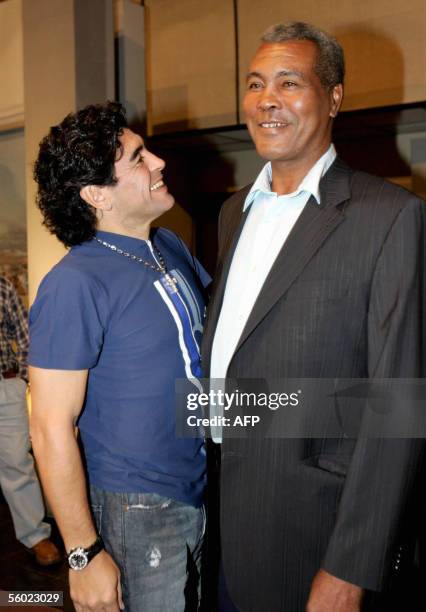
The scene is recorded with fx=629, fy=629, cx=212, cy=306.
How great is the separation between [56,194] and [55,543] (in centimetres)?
237

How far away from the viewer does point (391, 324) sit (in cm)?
110

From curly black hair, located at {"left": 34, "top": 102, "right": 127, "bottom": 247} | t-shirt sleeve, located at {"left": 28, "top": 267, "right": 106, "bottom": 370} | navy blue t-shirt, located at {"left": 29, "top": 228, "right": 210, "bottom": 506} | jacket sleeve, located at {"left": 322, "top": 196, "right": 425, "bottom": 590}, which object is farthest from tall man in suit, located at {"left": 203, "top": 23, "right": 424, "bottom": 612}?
curly black hair, located at {"left": 34, "top": 102, "right": 127, "bottom": 247}

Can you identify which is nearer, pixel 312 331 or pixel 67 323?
pixel 312 331

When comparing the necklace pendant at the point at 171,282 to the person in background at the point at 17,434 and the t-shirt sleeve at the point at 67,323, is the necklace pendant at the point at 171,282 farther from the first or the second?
the person in background at the point at 17,434

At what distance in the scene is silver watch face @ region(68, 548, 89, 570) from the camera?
1.38 metres

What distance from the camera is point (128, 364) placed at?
1.44 m

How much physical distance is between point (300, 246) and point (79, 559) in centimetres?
83

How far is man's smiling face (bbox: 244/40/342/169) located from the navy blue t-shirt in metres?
0.43

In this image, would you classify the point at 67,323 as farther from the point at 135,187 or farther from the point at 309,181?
the point at 309,181

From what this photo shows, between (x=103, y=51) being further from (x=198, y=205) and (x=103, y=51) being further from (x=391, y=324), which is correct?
(x=391, y=324)

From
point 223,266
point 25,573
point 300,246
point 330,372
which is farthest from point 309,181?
point 25,573

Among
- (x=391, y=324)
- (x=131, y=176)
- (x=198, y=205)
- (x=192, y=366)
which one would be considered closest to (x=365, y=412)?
(x=391, y=324)

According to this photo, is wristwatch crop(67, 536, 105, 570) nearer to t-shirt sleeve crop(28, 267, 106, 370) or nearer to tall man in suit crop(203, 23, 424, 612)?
tall man in suit crop(203, 23, 424, 612)

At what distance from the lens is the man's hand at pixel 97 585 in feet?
4.54
